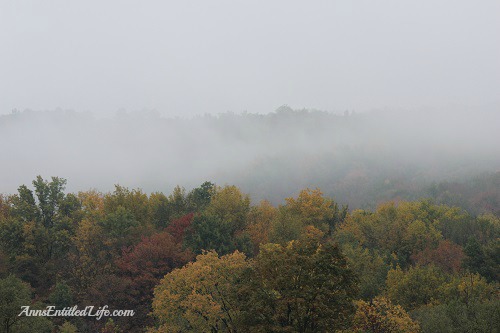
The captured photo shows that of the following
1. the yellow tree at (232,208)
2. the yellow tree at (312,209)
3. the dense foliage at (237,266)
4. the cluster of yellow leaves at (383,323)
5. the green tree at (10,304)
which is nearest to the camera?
the dense foliage at (237,266)

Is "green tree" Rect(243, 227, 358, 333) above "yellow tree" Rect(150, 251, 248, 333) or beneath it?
above

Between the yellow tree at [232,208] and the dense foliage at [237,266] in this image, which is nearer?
the dense foliage at [237,266]

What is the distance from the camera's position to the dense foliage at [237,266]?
2934 centimetres

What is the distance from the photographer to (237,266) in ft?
131

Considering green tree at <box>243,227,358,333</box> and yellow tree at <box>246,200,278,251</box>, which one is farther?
yellow tree at <box>246,200,278,251</box>

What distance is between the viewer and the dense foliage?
29344 millimetres

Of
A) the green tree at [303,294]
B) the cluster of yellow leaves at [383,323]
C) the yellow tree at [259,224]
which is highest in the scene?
the green tree at [303,294]

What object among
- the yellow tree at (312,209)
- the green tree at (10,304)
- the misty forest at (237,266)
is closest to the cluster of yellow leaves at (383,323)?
the misty forest at (237,266)

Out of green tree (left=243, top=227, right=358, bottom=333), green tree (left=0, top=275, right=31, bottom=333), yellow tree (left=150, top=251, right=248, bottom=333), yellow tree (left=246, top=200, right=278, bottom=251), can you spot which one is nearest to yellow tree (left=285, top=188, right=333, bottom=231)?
yellow tree (left=246, top=200, right=278, bottom=251)

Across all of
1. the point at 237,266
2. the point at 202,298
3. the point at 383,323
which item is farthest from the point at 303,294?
the point at 237,266

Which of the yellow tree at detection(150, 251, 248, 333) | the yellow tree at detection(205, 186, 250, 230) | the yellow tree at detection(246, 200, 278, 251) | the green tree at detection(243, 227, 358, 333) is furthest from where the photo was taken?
the yellow tree at detection(205, 186, 250, 230)

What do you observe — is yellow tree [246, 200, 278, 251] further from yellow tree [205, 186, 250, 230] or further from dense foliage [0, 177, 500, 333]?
yellow tree [205, 186, 250, 230]

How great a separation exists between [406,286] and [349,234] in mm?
25172

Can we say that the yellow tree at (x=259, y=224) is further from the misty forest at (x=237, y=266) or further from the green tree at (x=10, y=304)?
the green tree at (x=10, y=304)
